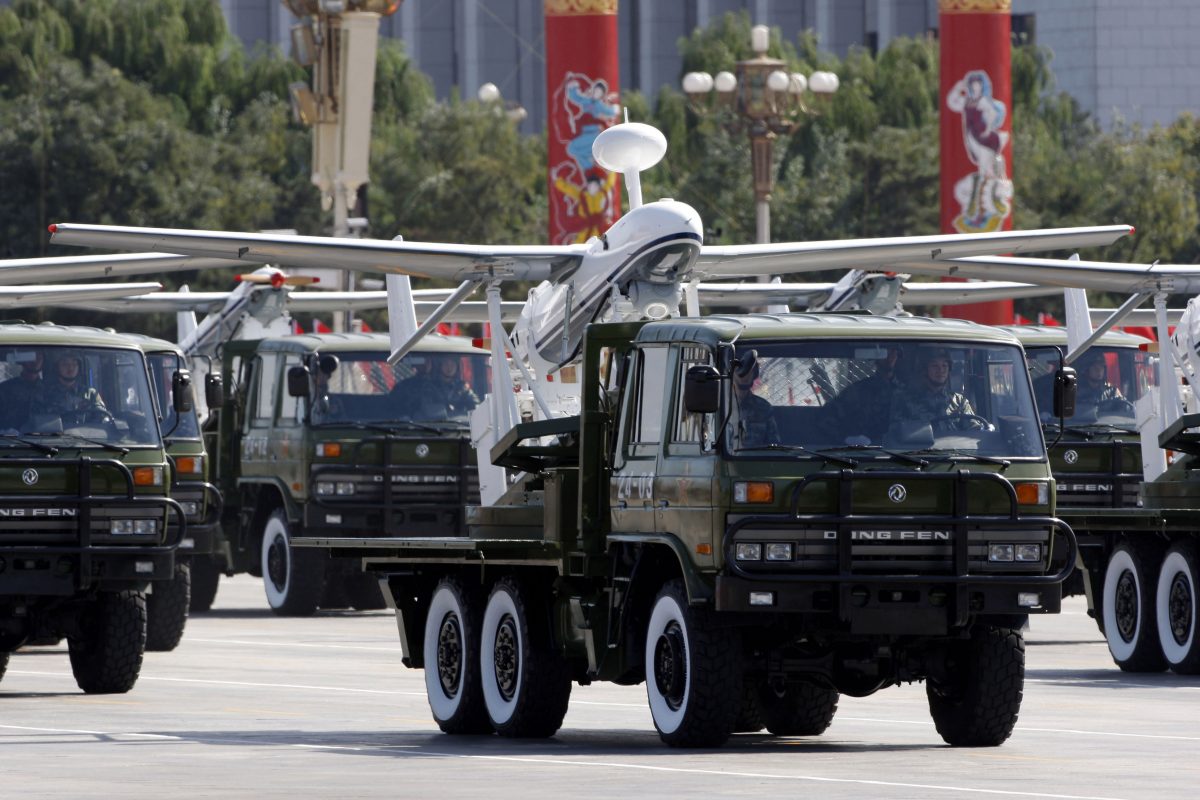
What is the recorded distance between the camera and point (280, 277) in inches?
1326

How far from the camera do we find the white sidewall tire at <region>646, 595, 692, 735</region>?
1497 centimetres

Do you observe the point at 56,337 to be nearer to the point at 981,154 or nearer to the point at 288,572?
the point at 288,572

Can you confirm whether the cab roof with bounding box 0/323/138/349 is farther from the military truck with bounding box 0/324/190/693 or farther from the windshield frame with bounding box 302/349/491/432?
the windshield frame with bounding box 302/349/491/432

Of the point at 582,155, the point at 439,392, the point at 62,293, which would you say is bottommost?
the point at 439,392

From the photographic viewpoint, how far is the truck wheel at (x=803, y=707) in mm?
16516

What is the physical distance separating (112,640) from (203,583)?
1153 cm

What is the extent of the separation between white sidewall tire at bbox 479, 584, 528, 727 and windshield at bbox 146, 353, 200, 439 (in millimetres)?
8528

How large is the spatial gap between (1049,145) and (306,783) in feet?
203

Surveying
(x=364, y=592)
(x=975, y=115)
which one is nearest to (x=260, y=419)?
(x=364, y=592)

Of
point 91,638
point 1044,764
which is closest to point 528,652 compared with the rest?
point 1044,764

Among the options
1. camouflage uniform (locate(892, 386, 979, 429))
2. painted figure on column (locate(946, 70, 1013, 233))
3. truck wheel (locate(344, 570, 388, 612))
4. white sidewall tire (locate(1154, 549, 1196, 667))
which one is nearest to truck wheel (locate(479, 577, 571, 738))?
camouflage uniform (locate(892, 386, 979, 429))

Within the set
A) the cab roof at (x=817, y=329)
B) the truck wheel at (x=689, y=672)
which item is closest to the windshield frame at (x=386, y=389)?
the cab roof at (x=817, y=329)

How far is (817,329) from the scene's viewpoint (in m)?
15.2

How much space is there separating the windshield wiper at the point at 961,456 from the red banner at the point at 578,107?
125ft
